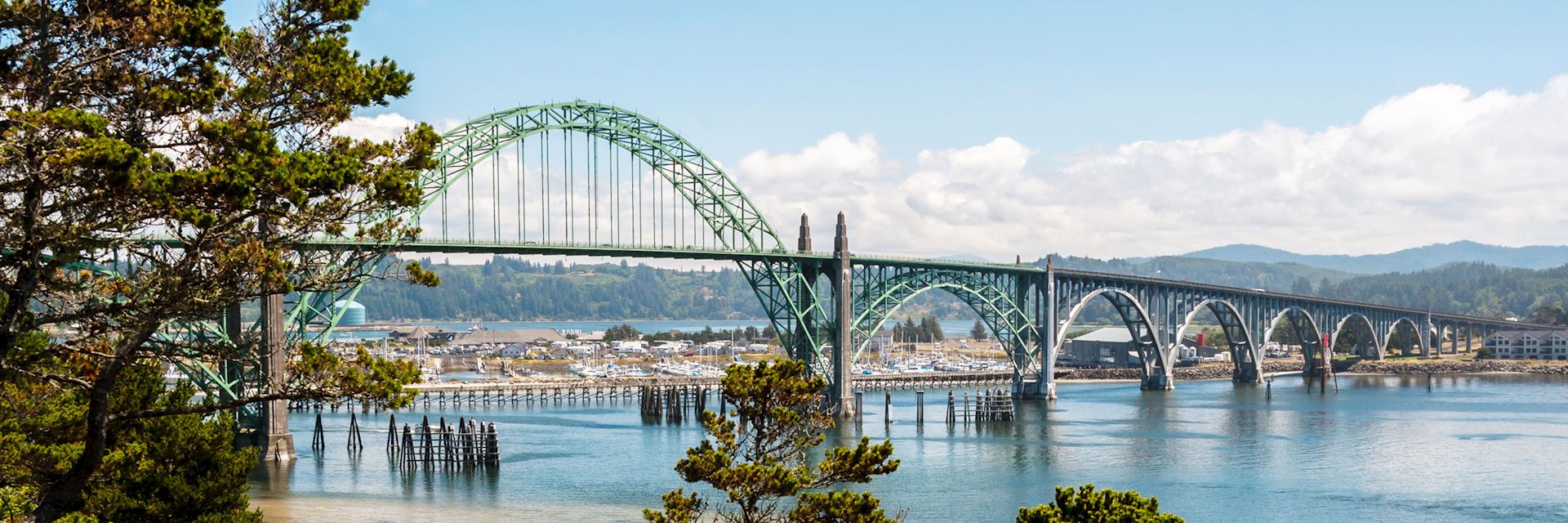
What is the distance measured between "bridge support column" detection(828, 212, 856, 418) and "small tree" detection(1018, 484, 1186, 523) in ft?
189

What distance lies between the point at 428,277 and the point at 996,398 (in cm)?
7146

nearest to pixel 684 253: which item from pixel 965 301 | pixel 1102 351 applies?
pixel 965 301

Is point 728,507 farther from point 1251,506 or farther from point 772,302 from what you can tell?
point 772,302

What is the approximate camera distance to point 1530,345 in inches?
6634

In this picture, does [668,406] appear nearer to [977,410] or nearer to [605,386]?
[977,410]

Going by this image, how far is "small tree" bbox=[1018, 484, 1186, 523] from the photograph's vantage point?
85.8 feet

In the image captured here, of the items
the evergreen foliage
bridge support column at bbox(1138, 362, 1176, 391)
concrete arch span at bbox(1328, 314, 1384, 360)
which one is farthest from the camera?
concrete arch span at bbox(1328, 314, 1384, 360)

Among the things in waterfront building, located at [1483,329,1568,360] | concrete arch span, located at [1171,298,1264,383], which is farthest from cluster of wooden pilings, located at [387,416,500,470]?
waterfront building, located at [1483,329,1568,360]

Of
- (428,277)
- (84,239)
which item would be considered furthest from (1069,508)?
(84,239)

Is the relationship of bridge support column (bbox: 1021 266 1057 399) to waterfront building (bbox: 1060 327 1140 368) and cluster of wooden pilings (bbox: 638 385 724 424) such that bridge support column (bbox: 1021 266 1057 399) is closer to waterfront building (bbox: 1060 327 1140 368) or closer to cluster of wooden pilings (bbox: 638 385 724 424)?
cluster of wooden pilings (bbox: 638 385 724 424)

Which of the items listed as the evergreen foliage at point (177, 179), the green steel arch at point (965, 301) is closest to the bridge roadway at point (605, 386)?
the green steel arch at point (965, 301)

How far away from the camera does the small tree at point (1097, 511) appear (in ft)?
85.8

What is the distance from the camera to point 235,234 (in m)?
18.6

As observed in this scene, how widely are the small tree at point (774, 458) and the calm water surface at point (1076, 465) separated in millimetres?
23175
